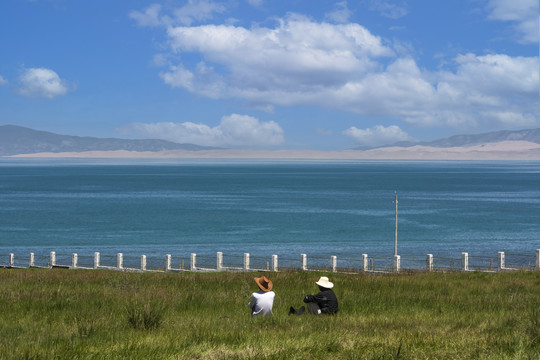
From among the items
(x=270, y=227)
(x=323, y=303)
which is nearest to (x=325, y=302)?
(x=323, y=303)

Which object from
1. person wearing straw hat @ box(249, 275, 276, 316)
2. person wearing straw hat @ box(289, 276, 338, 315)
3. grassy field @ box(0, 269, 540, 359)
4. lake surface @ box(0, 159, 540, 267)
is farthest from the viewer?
lake surface @ box(0, 159, 540, 267)

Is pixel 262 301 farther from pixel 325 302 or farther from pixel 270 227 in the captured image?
pixel 270 227

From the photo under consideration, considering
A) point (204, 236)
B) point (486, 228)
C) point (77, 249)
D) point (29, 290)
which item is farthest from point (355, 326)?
point (486, 228)

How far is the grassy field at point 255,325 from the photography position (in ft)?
28.7

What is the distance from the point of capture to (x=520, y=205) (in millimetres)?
104750

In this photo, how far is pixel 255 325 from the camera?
11.2 meters

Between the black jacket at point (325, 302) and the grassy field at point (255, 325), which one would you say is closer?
the grassy field at point (255, 325)

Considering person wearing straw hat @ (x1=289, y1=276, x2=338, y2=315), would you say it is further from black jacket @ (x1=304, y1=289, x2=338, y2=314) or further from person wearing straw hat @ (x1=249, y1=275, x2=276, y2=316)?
person wearing straw hat @ (x1=249, y1=275, x2=276, y2=316)

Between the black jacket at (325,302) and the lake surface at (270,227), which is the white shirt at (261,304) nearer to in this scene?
the black jacket at (325,302)

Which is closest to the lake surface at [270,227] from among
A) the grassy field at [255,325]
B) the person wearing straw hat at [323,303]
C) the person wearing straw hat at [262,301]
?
the grassy field at [255,325]

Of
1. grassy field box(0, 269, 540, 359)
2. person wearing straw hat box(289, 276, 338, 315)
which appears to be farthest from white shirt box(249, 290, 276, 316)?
person wearing straw hat box(289, 276, 338, 315)

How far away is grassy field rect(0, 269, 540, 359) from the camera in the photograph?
8760 mm

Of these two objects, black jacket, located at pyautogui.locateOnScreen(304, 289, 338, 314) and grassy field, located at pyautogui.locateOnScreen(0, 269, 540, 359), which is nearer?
grassy field, located at pyautogui.locateOnScreen(0, 269, 540, 359)

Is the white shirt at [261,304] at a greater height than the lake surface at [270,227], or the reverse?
the white shirt at [261,304]
